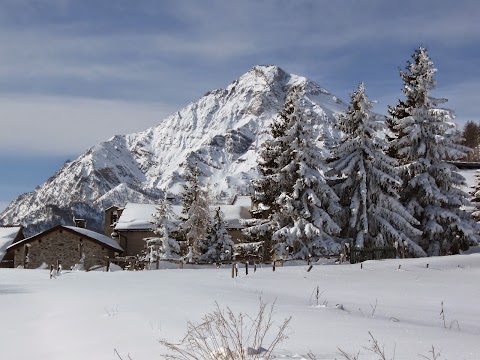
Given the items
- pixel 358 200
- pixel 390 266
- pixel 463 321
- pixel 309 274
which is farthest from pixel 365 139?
pixel 463 321

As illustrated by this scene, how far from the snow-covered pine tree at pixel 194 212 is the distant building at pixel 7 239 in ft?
68.6

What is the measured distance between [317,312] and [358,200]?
25.6 metres

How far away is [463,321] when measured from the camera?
34.8ft

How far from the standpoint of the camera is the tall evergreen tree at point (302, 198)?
33.0 meters

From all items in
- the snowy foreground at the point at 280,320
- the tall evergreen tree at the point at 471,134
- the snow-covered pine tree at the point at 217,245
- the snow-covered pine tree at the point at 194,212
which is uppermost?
the tall evergreen tree at the point at 471,134

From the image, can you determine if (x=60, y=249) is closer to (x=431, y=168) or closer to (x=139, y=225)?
(x=139, y=225)

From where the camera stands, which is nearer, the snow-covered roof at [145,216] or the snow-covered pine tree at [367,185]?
the snow-covered pine tree at [367,185]

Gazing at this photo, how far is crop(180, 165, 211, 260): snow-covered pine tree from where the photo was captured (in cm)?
4631

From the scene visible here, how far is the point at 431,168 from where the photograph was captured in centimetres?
3541

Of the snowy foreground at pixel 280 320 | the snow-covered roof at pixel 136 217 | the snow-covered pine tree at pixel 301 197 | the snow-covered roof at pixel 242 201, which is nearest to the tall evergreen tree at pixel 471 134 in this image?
the snow-covered roof at pixel 242 201

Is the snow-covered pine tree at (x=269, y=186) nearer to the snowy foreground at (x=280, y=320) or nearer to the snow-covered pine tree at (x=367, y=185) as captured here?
the snow-covered pine tree at (x=367, y=185)

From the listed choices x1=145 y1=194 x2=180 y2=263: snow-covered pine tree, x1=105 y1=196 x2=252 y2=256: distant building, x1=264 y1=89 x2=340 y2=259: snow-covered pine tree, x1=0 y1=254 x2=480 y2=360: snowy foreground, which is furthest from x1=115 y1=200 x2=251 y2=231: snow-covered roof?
x1=0 y1=254 x2=480 y2=360: snowy foreground

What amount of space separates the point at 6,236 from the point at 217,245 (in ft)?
104

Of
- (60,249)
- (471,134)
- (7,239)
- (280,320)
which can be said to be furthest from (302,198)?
(471,134)
